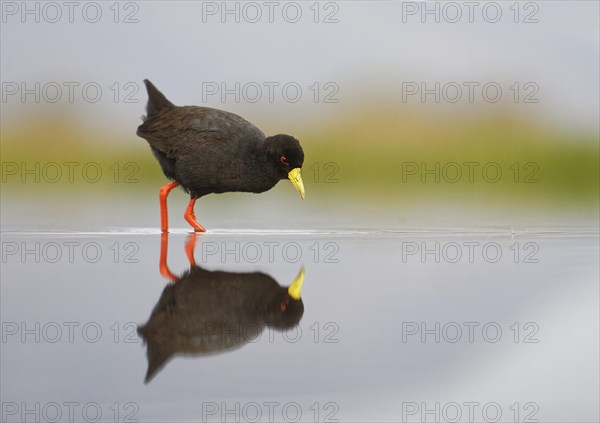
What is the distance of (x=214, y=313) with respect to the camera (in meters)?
4.09

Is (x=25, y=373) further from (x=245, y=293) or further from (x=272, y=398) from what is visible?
(x=245, y=293)

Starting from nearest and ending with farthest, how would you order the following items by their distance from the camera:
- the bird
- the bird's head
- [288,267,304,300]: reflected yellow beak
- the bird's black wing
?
[288,267,304,300]: reflected yellow beak → the bird's head → the bird → the bird's black wing

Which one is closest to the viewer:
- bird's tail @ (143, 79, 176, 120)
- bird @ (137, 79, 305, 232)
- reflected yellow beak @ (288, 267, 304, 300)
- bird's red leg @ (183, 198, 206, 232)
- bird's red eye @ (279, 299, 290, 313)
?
bird's red eye @ (279, 299, 290, 313)

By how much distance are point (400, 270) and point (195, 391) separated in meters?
3.30

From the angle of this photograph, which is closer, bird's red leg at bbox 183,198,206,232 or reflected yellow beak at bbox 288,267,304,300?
reflected yellow beak at bbox 288,267,304,300

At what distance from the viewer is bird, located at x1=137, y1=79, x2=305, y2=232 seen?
8.32m

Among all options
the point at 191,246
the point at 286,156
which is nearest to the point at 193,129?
the point at 286,156

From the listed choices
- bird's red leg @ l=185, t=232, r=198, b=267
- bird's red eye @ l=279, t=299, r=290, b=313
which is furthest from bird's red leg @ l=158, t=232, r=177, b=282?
bird's red eye @ l=279, t=299, r=290, b=313

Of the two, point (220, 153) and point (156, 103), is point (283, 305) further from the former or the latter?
point (156, 103)

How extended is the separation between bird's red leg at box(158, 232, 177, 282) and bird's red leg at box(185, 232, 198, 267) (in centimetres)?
17

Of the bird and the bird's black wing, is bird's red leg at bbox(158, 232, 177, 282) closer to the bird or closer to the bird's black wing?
the bird

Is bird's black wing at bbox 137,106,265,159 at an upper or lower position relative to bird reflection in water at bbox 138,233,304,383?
upper

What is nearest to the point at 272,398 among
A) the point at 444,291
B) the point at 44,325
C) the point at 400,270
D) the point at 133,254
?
the point at 44,325

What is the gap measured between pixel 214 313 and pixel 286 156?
13.9ft
